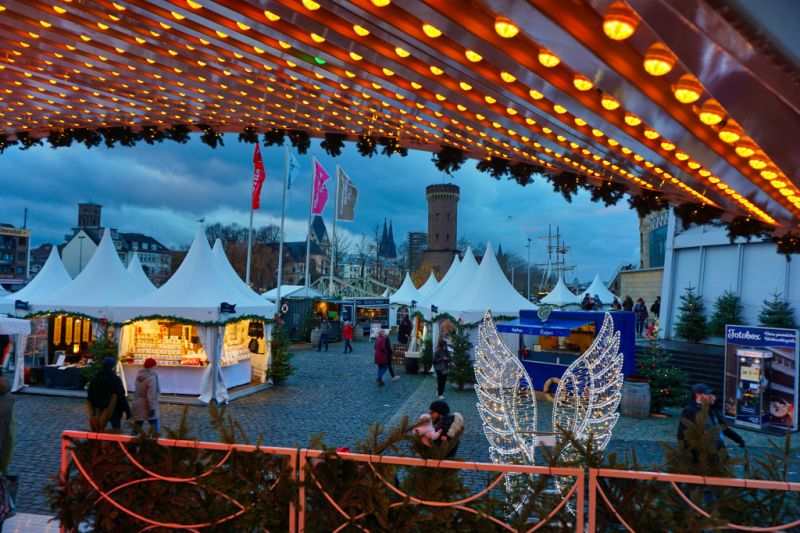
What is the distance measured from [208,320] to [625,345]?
1068 centimetres

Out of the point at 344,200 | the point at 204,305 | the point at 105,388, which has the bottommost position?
the point at 105,388

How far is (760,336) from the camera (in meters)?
11.0

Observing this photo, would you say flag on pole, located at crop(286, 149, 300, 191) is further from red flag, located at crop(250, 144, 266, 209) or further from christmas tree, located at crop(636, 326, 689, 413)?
christmas tree, located at crop(636, 326, 689, 413)

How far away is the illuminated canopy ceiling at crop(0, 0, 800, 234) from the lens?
2.34 m

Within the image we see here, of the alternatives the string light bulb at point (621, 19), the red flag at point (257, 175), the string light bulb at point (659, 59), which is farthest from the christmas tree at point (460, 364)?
the string light bulb at point (621, 19)

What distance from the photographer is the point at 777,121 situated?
2719mm

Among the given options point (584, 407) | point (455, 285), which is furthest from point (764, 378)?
point (455, 285)

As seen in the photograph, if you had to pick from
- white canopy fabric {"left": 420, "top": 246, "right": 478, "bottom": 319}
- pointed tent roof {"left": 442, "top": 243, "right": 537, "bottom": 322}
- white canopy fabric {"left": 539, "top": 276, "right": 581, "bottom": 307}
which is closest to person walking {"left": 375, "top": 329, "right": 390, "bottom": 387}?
pointed tent roof {"left": 442, "top": 243, "right": 537, "bottom": 322}

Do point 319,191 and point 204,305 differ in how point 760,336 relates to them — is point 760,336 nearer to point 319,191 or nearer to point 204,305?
point 204,305

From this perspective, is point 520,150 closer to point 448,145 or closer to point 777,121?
point 448,145

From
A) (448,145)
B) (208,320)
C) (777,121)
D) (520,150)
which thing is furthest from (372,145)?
(208,320)

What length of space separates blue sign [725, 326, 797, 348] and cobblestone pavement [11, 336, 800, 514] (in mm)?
1903

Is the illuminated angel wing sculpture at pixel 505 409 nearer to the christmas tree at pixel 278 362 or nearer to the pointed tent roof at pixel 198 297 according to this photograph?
the pointed tent roof at pixel 198 297

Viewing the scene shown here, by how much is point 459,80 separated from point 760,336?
10383 mm
